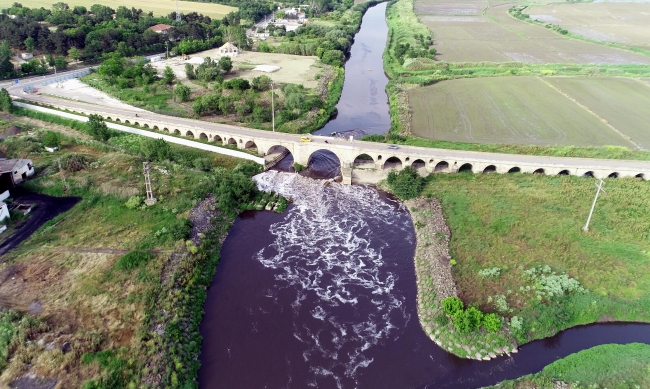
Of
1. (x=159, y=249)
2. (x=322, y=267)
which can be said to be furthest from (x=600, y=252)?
(x=159, y=249)

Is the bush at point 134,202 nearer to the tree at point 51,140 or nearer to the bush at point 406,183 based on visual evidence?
the tree at point 51,140

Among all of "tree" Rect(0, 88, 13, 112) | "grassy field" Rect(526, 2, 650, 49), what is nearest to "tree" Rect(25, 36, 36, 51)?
"tree" Rect(0, 88, 13, 112)

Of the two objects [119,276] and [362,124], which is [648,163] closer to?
[362,124]

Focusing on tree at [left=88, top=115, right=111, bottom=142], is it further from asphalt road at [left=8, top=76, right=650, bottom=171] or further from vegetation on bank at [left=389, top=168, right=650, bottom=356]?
vegetation on bank at [left=389, top=168, right=650, bottom=356]

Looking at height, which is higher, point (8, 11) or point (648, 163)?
point (8, 11)

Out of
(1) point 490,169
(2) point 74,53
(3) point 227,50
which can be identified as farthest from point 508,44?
(2) point 74,53

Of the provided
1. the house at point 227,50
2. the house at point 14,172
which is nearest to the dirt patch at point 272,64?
the house at point 227,50

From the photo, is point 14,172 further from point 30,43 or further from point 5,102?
point 30,43
